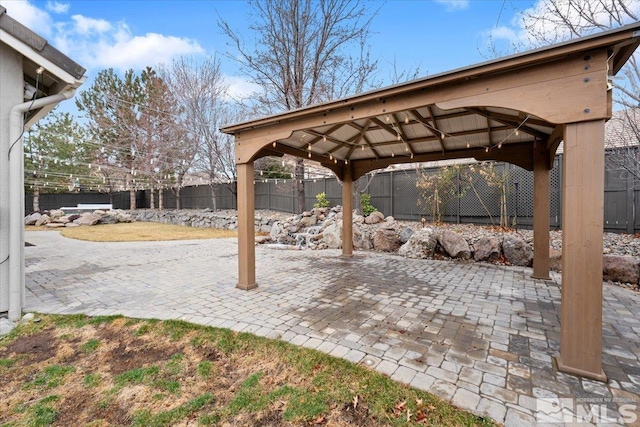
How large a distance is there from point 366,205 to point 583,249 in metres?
7.98

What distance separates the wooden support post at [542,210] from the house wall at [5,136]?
726 cm

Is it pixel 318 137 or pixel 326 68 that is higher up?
pixel 326 68

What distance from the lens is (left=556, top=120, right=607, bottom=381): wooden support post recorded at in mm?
2027

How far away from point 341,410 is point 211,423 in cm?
80

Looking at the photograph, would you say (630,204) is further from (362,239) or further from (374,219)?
(362,239)

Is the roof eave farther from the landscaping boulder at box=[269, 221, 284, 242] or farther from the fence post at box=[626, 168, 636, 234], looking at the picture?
the landscaping boulder at box=[269, 221, 284, 242]

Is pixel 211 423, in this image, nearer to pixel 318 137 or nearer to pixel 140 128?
pixel 318 137

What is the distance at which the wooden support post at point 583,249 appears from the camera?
6.65 feet

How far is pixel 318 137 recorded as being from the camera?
481cm

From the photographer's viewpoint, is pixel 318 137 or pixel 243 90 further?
pixel 243 90

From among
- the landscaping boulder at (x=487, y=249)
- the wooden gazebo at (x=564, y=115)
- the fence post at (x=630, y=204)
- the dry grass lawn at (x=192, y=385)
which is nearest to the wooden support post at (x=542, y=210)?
the wooden gazebo at (x=564, y=115)

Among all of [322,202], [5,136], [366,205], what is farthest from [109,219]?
[5,136]

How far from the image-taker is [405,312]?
3301 millimetres

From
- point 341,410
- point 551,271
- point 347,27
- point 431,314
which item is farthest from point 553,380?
point 347,27
